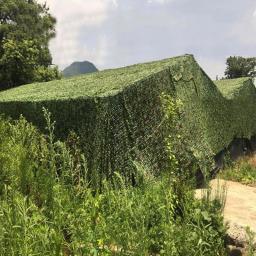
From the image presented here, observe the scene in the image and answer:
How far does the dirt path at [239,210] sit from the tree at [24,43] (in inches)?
600

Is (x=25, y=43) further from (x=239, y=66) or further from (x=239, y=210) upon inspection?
(x=239, y=66)

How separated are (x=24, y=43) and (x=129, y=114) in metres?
16.3

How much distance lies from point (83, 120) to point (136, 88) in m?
1.38

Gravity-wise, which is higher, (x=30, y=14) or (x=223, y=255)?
(x=30, y=14)

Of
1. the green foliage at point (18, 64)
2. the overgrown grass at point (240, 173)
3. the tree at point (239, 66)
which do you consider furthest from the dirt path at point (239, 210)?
the tree at point (239, 66)

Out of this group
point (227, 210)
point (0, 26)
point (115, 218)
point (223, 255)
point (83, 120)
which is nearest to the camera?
point (115, 218)

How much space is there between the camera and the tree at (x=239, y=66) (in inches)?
1964

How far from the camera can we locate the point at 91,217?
6.15 meters

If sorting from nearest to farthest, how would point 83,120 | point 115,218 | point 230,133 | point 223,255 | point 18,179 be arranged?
point 115,218 < point 223,255 < point 18,179 < point 83,120 < point 230,133

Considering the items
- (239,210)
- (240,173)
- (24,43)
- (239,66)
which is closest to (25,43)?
(24,43)

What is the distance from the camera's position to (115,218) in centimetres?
502

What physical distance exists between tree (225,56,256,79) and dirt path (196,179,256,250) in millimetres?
40021

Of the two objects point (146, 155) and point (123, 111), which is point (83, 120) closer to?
point (123, 111)

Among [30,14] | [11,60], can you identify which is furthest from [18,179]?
[30,14]
